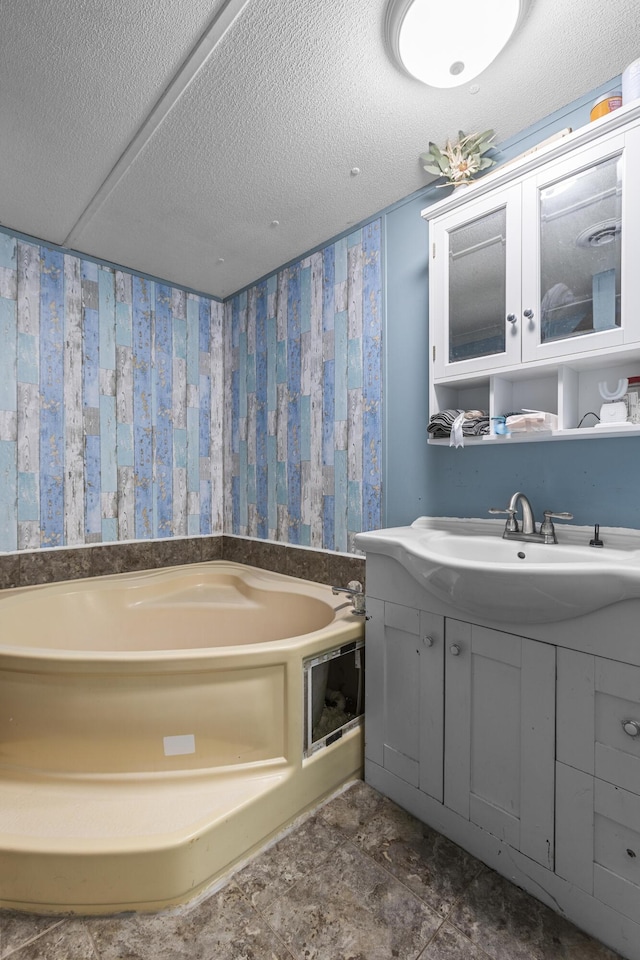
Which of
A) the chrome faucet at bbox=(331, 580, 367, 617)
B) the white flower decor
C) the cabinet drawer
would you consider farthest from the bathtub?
the white flower decor

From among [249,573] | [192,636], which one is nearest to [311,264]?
[249,573]

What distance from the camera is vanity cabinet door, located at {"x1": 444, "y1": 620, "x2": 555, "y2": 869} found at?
121 cm

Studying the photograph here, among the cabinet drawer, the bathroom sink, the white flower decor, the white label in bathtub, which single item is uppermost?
the white flower decor

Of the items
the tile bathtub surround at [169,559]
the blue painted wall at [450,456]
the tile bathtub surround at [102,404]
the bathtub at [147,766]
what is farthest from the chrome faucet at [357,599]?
the tile bathtub surround at [102,404]

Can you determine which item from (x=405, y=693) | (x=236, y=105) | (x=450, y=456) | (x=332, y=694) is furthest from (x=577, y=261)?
(x=332, y=694)

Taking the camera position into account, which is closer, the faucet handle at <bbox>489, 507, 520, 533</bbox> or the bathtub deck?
the bathtub deck

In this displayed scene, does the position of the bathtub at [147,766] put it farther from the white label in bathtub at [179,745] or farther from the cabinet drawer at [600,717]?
the cabinet drawer at [600,717]

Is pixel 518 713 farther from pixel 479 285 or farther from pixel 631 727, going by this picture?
pixel 479 285

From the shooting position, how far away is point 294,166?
1.78 meters

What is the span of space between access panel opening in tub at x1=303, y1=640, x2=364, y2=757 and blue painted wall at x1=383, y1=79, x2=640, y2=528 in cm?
64

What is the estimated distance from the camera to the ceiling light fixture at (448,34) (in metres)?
1.18

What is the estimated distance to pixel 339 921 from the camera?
3.89ft

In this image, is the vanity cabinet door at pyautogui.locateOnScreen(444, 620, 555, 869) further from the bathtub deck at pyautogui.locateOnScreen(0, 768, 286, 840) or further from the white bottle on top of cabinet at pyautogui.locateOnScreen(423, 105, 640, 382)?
the white bottle on top of cabinet at pyautogui.locateOnScreen(423, 105, 640, 382)

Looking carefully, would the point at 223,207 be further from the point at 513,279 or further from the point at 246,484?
the point at 246,484
